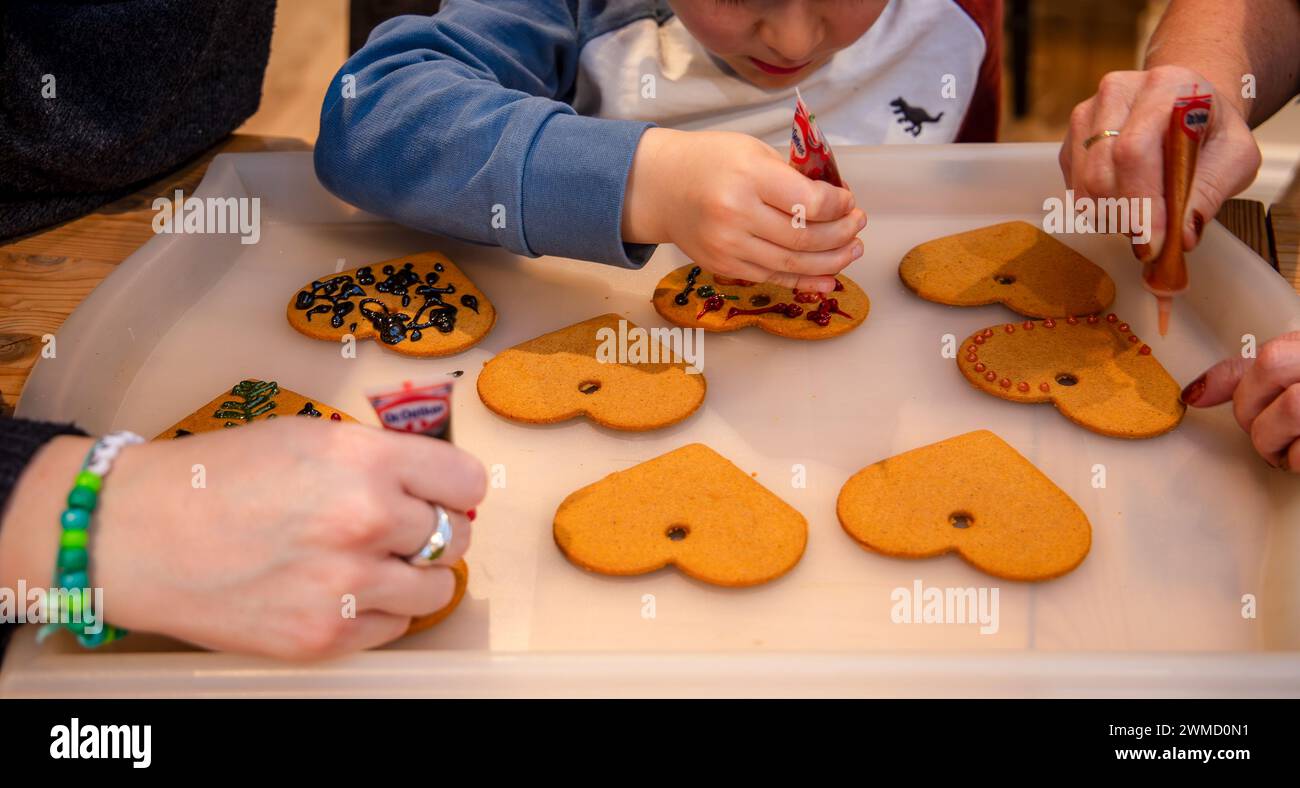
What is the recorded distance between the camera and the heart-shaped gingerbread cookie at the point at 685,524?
0.73 metres

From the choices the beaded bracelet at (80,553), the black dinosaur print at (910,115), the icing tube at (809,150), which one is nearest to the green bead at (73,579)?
the beaded bracelet at (80,553)

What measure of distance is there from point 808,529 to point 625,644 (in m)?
0.15

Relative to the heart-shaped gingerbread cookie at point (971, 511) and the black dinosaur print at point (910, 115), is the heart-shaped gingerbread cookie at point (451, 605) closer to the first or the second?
the heart-shaped gingerbread cookie at point (971, 511)

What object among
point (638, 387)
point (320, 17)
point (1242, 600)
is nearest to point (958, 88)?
point (638, 387)

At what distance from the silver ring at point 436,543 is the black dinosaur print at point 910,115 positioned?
809 mm

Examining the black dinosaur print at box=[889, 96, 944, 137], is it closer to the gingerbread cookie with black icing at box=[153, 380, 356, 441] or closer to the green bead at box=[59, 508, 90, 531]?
the gingerbread cookie with black icing at box=[153, 380, 356, 441]

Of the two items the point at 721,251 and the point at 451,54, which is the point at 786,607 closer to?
the point at 721,251

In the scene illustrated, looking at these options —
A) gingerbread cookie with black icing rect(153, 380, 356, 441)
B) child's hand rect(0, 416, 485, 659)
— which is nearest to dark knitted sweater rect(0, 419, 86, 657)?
child's hand rect(0, 416, 485, 659)

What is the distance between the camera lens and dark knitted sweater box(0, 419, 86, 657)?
625mm

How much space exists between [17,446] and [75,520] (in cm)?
7

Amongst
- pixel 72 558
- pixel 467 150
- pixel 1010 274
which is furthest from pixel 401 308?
pixel 1010 274

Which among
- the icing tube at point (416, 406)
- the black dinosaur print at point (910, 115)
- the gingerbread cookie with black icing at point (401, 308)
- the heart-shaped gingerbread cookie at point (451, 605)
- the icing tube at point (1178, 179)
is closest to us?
the icing tube at point (416, 406)

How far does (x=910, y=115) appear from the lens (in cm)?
125
